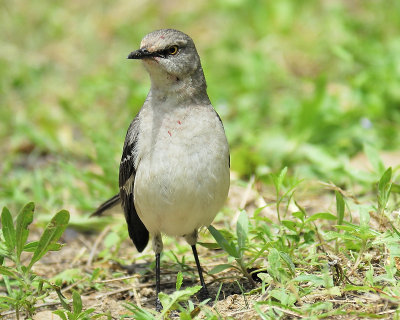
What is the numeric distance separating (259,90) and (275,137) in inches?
53.1

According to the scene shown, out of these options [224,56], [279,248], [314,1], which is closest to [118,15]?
[224,56]

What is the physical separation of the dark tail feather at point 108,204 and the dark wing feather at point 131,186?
1.56 feet

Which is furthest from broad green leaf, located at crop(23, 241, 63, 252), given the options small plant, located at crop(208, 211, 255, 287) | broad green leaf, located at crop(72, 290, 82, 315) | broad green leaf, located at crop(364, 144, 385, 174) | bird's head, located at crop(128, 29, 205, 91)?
broad green leaf, located at crop(364, 144, 385, 174)

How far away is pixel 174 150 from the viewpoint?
4.42 metres

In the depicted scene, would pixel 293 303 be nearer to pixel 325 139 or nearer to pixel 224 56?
pixel 325 139

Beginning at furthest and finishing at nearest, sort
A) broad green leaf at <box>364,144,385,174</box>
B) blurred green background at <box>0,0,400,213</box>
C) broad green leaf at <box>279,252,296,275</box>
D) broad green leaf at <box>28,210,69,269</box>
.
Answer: blurred green background at <box>0,0,400,213</box> < broad green leaf at <box>364,144,385,174</box> < broad green leaf at <box>28,210,69,269</box> < broad green leaf at <box>279,252,296,275</box>

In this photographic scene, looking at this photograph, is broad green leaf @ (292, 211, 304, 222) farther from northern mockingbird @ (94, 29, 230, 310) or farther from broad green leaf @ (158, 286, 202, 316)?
broad green leaf @ (158, 286, 202, 316)

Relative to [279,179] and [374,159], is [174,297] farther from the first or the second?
[374,159]

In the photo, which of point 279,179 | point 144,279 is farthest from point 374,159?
point 144,279

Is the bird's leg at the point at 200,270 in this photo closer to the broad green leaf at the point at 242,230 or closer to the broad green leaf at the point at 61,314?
the broad green leaf at the point at 242,230

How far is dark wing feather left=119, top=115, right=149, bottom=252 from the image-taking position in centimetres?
477

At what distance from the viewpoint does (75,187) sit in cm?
680

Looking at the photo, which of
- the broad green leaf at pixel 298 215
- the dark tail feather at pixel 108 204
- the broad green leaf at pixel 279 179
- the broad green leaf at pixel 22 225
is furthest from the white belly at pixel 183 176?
the dark tail feather at pixel 108 204

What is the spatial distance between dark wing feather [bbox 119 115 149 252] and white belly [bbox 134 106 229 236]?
20cm
